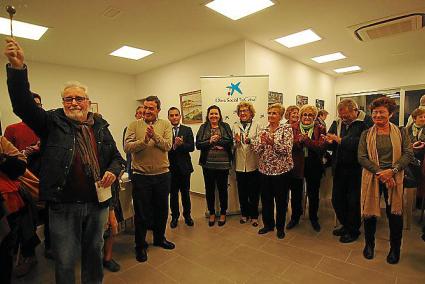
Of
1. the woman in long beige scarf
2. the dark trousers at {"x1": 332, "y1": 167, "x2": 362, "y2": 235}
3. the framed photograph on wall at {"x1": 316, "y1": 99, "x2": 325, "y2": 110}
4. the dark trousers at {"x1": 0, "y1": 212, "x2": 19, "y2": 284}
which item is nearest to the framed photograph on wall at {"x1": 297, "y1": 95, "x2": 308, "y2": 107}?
the framed photograph on wall at {"x1": 316, "y1": 99, "x2": 325, "y2": 110}

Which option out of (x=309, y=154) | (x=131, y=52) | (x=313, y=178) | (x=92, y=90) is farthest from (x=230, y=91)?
(x=92, y=90)

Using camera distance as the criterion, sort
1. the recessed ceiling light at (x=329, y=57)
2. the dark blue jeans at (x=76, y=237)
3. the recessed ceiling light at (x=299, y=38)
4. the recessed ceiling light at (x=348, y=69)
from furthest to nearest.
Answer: the recessed ceiling light at (x=348, y=69)
the recessed ceiling light at (x=329, y=57)
the recessed ceiling light at (x=299, y=38)
the dark blue jeans at (x=76, y=237)

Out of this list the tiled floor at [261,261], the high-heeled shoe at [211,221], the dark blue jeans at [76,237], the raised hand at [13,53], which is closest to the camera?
the raised hand at [13,53]

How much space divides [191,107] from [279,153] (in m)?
2.78

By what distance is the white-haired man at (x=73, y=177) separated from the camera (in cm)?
143

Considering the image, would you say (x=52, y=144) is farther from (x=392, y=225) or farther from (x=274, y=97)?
(x=274, y=97)

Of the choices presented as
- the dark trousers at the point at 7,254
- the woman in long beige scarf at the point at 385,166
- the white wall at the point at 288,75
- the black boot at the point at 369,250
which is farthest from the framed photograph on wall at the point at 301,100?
the dark trousers at the point at 7,254

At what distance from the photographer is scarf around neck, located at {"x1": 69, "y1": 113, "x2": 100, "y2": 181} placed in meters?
1.53

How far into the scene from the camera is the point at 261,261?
239 centimetres

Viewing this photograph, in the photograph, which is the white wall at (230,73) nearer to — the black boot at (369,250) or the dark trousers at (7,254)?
the black boot at (369,250)

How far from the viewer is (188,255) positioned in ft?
8.33

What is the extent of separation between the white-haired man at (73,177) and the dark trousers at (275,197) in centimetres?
175

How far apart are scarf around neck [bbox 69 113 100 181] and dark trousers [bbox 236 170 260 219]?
2037 millimetres

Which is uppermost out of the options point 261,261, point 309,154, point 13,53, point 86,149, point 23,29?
point 23,29
